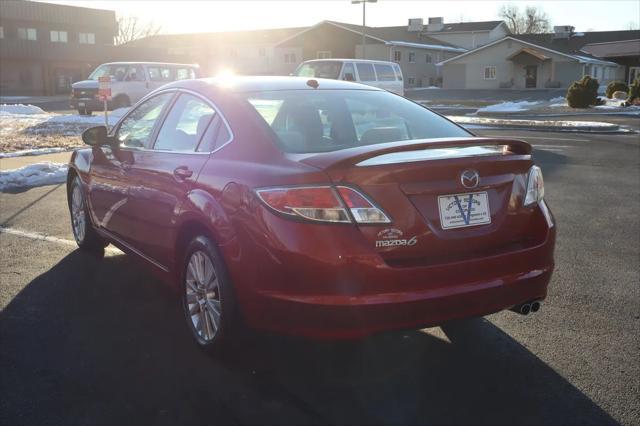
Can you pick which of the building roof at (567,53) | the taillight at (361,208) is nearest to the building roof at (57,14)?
the building roof at (567,53)

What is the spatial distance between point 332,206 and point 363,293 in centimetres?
43

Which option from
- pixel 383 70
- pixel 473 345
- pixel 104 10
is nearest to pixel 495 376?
pixel 473 345

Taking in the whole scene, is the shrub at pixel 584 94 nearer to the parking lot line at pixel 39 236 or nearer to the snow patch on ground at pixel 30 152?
the snow patch on ground at pixel 30 152

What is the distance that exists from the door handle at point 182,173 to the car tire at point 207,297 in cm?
39

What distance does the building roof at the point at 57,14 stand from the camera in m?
51.0

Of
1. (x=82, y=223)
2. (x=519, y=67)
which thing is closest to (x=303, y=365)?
(x=82, y=223)

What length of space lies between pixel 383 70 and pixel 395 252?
21.1m

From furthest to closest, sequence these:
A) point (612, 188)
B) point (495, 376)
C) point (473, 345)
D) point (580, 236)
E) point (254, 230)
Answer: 1. point (612, 188)
2. point (580, 236)
3. point (473, 345)
4. point (495, 376)
5. point (254, 230)

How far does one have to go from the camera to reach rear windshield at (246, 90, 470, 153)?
3.88 meters

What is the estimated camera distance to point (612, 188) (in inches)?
395

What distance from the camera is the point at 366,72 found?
22.6 metres

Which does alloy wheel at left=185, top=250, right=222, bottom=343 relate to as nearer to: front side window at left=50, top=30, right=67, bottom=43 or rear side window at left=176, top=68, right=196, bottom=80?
rear side window at left=176, top=68, right=196, bottom=80

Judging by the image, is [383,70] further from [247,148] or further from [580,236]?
[247,148]

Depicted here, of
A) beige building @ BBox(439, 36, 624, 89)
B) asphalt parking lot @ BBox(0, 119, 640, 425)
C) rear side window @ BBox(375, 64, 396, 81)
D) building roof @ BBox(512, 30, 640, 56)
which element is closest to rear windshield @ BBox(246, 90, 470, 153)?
asphalt parking lot @ BBox(0, 119, 640, 425)
